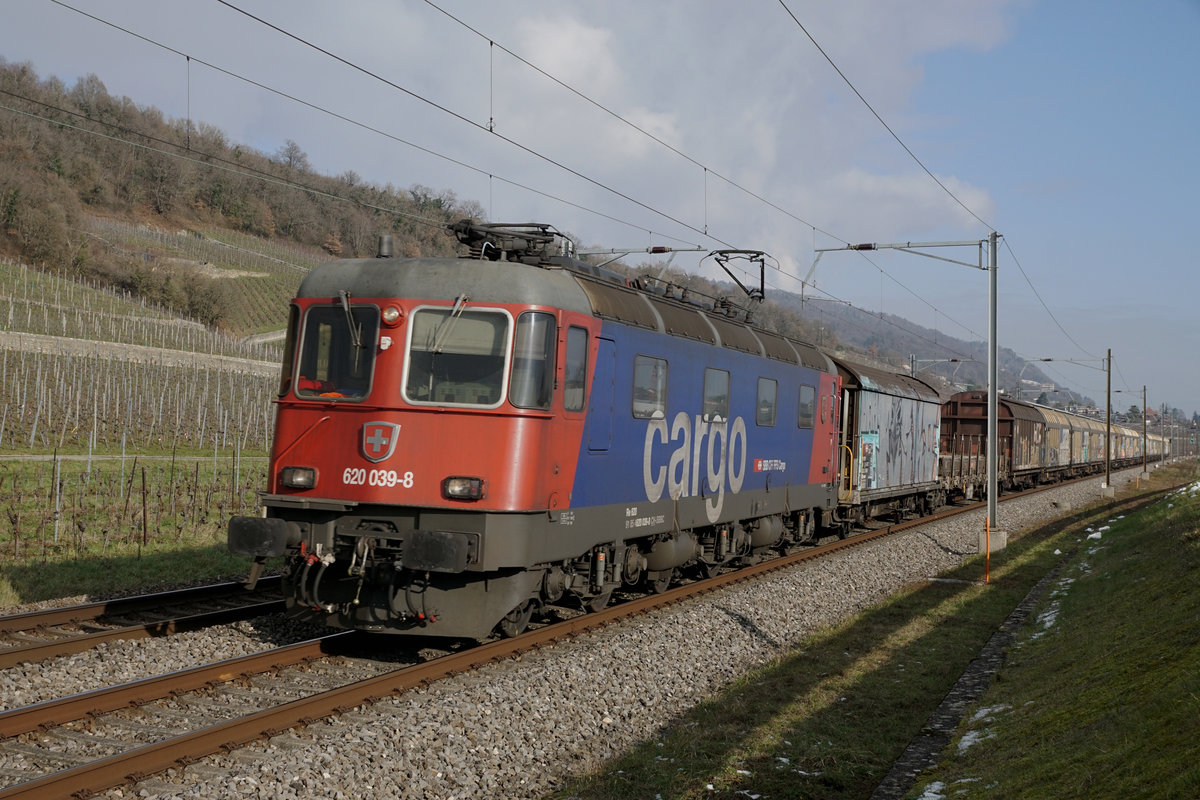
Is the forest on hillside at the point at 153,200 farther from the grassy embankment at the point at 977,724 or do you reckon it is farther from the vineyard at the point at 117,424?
the grassy embankment at the point at 977,724

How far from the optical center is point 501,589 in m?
9.20

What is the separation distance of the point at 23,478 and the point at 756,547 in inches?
627

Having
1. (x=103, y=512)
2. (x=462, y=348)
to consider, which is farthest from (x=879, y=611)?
(x=103, y=512)

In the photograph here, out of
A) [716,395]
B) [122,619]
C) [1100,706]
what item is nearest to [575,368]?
[716,395]

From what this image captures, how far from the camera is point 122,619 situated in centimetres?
1038

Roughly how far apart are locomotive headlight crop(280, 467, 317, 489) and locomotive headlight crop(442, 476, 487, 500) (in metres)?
1.37

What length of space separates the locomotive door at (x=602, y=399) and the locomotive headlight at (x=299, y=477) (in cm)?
271

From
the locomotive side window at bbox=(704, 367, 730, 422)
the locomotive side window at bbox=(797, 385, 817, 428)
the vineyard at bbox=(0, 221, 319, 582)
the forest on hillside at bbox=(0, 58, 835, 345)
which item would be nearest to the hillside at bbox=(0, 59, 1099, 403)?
the forest on hillside at bbox=(0, 58, 835, 345)

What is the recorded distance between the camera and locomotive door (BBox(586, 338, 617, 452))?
1017cm

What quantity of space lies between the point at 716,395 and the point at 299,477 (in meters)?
6.01

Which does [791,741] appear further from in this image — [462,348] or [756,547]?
[756,547]

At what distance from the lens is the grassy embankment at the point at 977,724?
19.2 feet

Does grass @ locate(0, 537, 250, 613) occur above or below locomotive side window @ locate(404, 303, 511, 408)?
below

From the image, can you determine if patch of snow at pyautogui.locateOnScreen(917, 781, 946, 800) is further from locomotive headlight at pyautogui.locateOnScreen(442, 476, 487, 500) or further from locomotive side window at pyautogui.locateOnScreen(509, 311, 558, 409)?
locomotive side window at pyautogui.locateOnScreen(509, 311, 558, 409)
